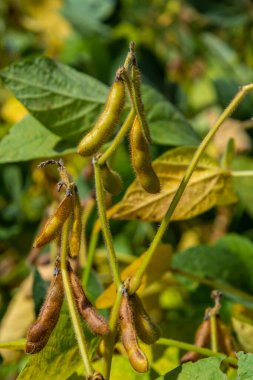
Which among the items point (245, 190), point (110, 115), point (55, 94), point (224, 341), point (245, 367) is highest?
point (110, 115)

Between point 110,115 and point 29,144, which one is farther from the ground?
point 110,115

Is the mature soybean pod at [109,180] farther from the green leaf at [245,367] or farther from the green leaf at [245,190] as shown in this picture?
the green leaf at [245,190]

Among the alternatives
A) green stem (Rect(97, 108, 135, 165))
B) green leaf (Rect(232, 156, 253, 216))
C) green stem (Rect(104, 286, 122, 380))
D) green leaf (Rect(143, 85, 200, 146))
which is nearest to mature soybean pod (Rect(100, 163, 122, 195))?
green stem (Rect(97, 108, 135, 165))

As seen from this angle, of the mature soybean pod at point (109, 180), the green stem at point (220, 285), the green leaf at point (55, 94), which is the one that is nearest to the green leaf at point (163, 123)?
the green leaf at point (55, 94)

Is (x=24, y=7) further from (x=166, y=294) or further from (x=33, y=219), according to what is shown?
(x=166, y=294)

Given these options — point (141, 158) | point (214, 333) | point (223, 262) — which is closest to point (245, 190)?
point (223, 262)

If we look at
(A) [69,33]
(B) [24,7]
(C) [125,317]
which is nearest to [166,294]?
(C) [125,317]

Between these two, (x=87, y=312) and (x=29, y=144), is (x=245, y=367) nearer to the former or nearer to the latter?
(x=87, y=312)
